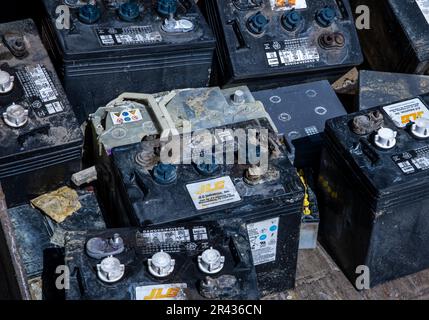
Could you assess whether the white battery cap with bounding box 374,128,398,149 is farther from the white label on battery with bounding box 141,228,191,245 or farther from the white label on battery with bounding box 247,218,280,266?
the white label on battery with bounding box 141,228,191,245

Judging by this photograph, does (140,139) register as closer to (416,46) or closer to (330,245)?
(330,245)

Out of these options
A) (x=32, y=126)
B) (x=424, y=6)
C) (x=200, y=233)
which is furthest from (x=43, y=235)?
(x=424, y=6)

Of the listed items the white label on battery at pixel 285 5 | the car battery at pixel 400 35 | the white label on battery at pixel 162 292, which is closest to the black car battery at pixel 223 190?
the white label on battery at pixel 162 292

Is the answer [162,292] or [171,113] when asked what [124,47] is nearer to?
[171,113]

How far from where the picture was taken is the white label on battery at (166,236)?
372 centimetres

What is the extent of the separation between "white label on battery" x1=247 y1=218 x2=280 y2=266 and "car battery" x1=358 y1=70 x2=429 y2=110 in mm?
1001

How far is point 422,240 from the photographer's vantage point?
4211 mm

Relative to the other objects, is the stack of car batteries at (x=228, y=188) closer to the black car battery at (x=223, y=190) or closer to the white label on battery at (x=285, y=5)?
the black car battery at (x=223, y=190)

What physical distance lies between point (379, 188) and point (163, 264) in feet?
3.19

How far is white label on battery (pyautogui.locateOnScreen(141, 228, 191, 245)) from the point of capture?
372 centimetres

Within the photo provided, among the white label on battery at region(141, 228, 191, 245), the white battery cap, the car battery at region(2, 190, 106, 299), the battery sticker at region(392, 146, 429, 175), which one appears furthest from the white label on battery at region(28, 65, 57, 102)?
the battery sticker at region(392, 146, 429, 175)

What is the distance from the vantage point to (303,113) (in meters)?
4.76

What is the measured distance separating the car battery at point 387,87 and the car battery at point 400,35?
0.11 metres
